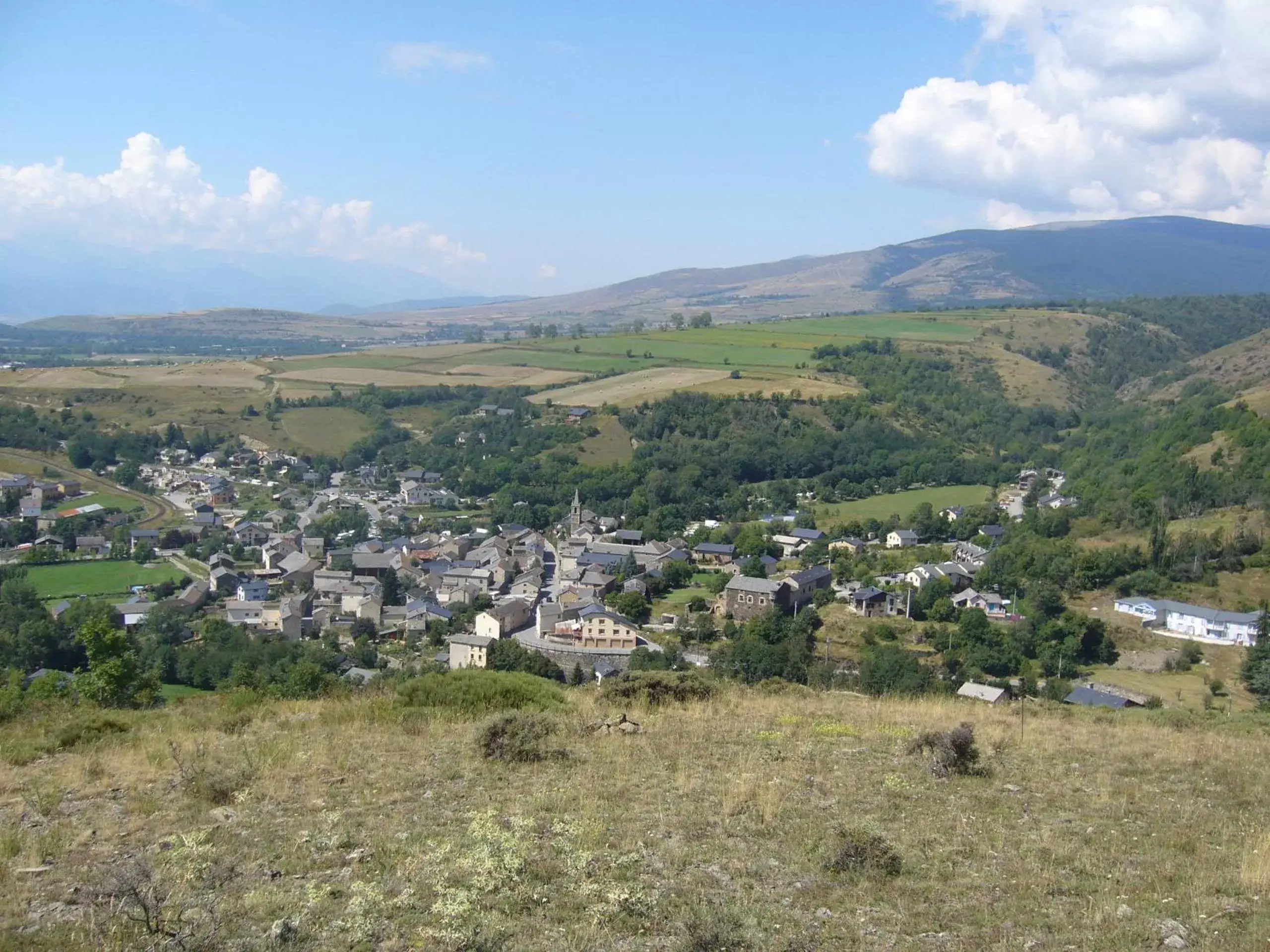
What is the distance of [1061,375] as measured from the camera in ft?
265

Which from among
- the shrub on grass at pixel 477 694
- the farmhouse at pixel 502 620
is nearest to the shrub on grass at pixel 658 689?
the shrub on grass at pixel 477 694

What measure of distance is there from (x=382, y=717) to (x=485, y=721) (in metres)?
1.32

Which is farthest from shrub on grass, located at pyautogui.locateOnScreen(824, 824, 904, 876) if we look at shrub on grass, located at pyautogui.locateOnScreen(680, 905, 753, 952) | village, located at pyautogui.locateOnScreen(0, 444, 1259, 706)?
village, located at pyautogui.locateOnScreen(0, 444, 1259, 706)

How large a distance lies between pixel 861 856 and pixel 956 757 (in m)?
2.29

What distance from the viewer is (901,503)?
50.5 m

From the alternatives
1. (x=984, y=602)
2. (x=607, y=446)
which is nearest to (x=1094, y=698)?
(x=984, y=602)

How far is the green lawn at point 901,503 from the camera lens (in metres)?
48.1

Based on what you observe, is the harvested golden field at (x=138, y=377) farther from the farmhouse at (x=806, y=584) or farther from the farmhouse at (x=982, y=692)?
the farmhouse at (x=982, y=692)

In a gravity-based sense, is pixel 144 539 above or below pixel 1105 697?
above

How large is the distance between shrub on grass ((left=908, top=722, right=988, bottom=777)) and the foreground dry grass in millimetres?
124

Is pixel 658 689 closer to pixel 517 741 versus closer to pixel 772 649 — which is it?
pixel 517 741

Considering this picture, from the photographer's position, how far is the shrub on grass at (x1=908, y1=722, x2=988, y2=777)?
25.6 feet

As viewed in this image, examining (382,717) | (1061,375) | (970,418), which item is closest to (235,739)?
(382,717)

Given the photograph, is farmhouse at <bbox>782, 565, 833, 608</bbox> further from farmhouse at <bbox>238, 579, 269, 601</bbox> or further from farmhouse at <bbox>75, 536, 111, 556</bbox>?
farmhouse at <bbox>75, 536, 111, 556</bbox>
